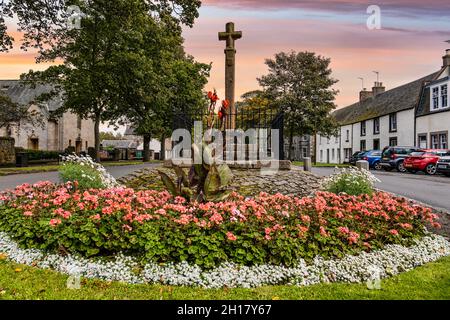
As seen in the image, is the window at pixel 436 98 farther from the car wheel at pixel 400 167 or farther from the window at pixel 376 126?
the car wheel at pixel 400 167

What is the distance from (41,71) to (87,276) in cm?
2980

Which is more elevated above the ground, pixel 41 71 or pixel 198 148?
pixel 41 71

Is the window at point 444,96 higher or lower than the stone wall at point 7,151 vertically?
higher

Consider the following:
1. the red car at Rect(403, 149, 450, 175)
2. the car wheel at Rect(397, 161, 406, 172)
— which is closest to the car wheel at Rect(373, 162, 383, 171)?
the car wheel at Rect(397, 161, 406, 172)

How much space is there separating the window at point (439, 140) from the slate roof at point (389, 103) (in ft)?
13.9

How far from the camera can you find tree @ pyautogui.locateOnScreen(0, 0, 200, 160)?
16.4 metres

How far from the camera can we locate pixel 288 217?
5.88 metres

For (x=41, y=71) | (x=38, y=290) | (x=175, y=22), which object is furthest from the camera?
(x=41, y=71)

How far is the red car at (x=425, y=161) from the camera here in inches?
895

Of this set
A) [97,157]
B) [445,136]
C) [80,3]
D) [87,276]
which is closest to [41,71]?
[97,157]

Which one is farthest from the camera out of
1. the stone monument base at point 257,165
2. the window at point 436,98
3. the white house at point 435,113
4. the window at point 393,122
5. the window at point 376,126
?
the window at point 376,126

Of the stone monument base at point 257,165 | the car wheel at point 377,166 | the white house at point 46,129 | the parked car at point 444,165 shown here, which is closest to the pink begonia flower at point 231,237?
the stone monument base at point 257,165

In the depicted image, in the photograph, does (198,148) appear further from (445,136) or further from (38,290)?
(445,136)

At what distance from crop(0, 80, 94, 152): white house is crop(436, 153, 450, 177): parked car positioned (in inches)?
1614
